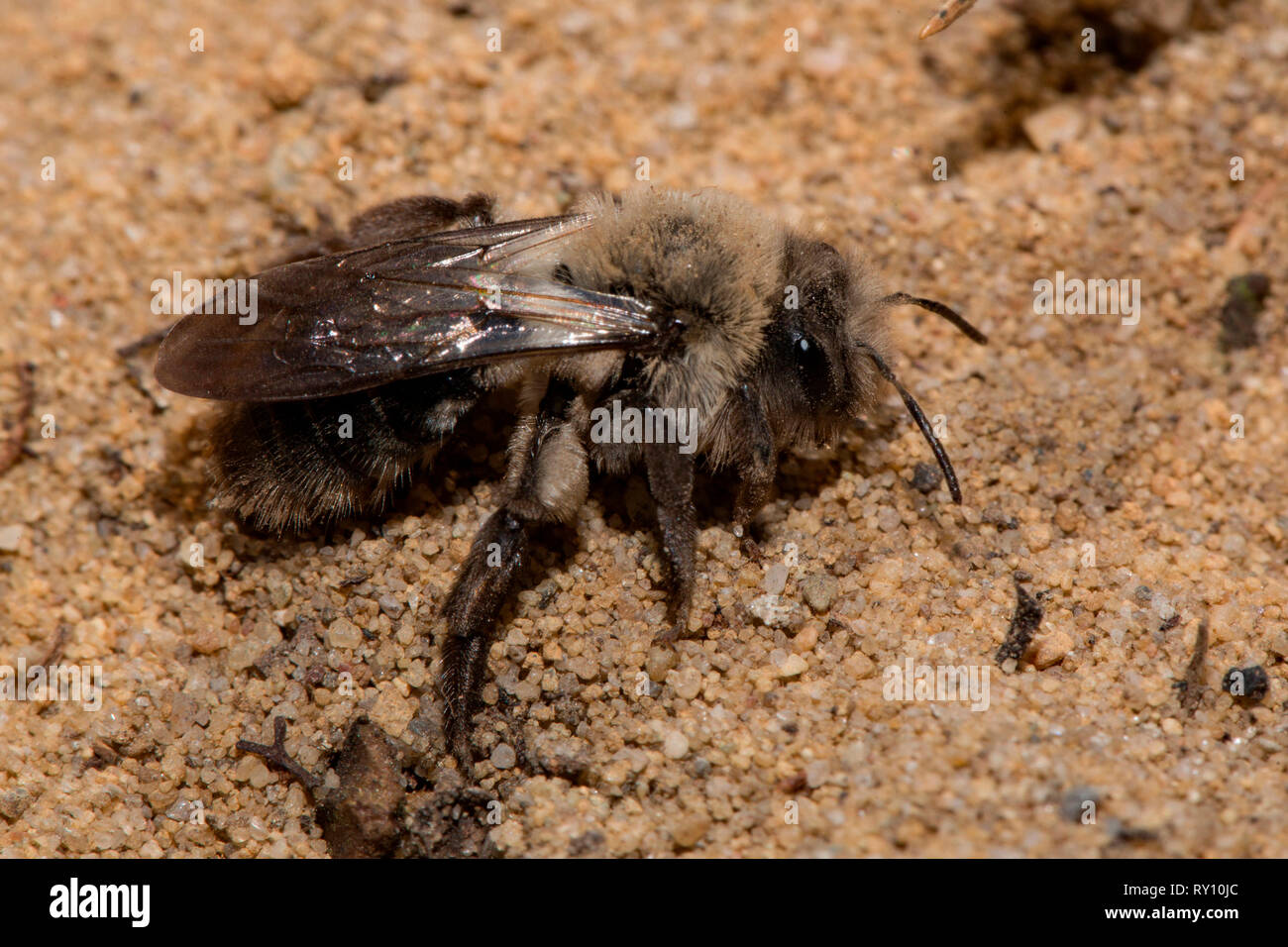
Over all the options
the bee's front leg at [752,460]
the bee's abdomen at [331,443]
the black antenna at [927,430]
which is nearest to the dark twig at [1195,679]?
the black antenna at [927,430]

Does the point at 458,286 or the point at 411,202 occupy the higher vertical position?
the point at 411,202

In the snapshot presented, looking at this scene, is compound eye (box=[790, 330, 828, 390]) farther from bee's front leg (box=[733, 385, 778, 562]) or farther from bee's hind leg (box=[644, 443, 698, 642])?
bee's hind leg (box=[644, 443, 698, 642])

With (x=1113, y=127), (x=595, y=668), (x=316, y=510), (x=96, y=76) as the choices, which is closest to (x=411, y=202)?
(x=316, y=510)

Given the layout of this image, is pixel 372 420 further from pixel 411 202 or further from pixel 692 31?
pixel 692 31

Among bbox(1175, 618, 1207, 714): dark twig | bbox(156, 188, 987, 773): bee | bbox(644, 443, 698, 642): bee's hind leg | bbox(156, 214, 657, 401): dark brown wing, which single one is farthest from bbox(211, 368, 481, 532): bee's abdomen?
bbox(1175, 618, 1207, 714): dark twig

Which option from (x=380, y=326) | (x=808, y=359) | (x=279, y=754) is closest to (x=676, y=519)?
(x=808, y=359)

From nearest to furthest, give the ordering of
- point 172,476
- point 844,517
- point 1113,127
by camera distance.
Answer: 1. point 844,517
2. point 172,476
3. point 1113,127

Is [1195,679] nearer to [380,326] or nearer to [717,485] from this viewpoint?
[717,485]

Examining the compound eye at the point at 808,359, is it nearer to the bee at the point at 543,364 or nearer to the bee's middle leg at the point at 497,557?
the bee at the point at 543,364
